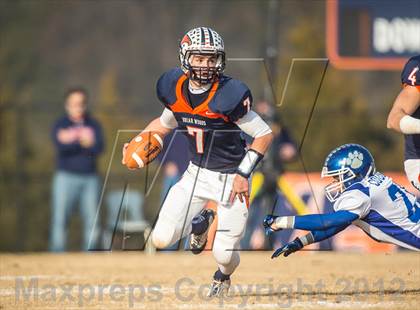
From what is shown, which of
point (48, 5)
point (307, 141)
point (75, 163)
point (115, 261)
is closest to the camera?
point (115, 261)

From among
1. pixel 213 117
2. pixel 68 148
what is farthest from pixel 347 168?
pixel 68 148

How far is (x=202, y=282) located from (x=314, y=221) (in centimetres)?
196

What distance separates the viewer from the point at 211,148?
7.67 meters

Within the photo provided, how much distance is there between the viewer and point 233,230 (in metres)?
7.45

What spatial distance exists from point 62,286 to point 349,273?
263cm

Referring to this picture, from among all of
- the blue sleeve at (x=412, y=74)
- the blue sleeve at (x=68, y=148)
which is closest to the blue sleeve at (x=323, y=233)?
the blue sleeve at (x=412, y=74)

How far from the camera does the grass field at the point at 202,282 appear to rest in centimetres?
714

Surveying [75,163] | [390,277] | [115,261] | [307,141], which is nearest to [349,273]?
[390,277]

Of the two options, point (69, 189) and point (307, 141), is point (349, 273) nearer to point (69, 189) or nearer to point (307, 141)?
point (69, 189)

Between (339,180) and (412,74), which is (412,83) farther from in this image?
(339,180)

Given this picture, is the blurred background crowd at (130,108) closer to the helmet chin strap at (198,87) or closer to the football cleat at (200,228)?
the football cleat at (200,228)

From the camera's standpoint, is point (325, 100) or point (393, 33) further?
point (325, 100)

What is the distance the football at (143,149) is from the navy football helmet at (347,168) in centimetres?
145

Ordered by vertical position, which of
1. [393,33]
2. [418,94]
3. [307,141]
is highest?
[418,94]
